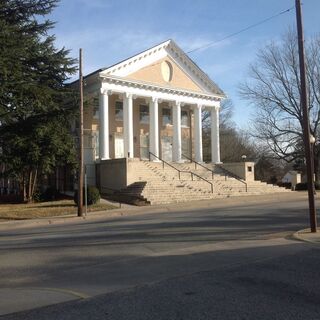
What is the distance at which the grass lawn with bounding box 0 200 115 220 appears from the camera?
2659cm

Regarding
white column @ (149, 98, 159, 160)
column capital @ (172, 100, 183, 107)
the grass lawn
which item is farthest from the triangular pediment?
the grass lawn

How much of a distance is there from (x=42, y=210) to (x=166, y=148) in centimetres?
2100

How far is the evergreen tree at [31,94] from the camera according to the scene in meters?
29.3

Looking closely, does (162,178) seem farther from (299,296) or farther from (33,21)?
(299,296)

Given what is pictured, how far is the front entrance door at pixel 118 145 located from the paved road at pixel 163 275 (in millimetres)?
27370

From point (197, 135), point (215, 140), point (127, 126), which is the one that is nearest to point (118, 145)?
point (127, 126)

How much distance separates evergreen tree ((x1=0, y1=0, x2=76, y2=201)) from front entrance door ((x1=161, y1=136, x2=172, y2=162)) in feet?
48.3

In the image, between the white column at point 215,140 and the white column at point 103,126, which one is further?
the white column at point 215,140

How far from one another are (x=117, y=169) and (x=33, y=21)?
440 inches

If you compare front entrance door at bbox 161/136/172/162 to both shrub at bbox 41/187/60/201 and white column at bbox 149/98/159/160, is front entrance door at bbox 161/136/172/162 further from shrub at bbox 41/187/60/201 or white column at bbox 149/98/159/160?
shrub at bbox 41/187/60/201

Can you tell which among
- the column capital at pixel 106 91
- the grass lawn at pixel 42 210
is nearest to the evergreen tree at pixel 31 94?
the grass lawn at pixel 42 210

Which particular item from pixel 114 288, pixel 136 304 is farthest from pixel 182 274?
pixel 136 304

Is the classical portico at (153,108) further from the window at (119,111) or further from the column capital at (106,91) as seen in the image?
the window at (119,111)

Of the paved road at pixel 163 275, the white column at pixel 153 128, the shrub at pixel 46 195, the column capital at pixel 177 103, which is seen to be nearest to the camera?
the paved road at pixel 163 275
